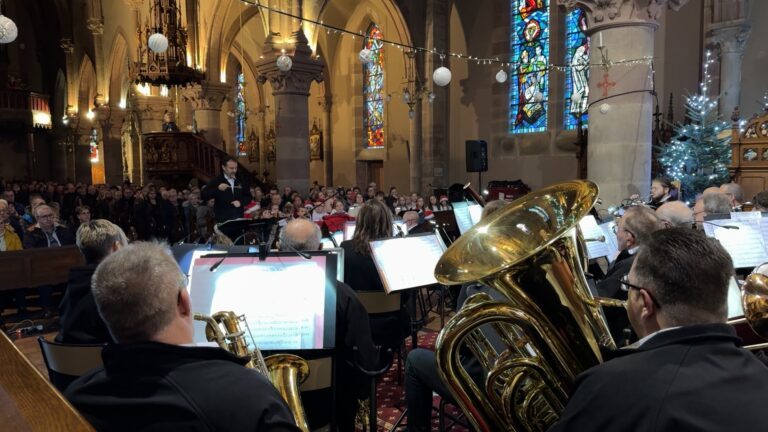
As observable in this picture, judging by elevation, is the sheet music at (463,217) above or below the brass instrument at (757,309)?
above

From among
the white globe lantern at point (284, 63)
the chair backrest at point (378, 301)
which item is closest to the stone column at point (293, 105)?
the white globe lantern at point (284, 63)

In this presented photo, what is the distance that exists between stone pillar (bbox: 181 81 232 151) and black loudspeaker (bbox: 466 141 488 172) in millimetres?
8037

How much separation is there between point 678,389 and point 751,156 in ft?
31.1

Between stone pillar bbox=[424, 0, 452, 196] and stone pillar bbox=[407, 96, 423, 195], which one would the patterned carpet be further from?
stone pillar bbox=[407, 96, 423, 195]

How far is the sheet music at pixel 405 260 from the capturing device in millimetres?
3590

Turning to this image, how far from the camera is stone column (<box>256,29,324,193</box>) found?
1215 cm

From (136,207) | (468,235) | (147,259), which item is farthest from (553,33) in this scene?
(147,259)

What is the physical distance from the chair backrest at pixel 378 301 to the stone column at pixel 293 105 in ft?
29.8

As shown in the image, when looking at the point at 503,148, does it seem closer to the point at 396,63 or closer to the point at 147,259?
the point at 396,63

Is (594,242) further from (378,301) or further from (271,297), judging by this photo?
(271,297)

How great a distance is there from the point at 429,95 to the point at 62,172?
18.7 m

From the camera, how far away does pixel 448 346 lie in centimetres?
184

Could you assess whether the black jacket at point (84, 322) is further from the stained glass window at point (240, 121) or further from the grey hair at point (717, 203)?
the stained glass window at point (240, 121)

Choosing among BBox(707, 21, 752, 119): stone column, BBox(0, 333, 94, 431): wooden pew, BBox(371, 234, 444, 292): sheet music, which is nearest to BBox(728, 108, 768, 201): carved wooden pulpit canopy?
BBox(707, 21, 752, 119): stone column
